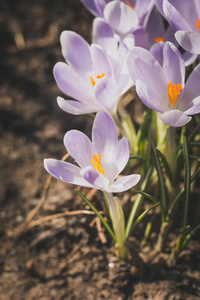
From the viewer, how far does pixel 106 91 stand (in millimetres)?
996

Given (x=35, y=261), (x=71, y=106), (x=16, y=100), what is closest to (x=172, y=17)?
(x=71, y=106)

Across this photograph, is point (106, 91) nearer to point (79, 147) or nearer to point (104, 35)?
point (79, 147)

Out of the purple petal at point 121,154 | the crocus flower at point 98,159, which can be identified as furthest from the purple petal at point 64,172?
the purple petal at point 121,154

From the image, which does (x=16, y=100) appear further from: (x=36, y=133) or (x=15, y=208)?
(x=15, y=208)

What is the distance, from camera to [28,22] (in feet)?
7.58

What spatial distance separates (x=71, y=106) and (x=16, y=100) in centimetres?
109

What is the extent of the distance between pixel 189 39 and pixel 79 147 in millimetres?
428

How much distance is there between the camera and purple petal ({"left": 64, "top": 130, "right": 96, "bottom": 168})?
96cm

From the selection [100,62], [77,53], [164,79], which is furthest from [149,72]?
[77,53]

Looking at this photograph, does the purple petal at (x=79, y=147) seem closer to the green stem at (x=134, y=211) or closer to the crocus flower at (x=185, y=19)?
the green stem at (x=134, y=211)

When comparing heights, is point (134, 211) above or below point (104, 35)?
below

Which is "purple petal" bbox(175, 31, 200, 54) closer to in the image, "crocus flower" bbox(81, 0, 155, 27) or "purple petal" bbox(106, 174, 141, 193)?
"crocus flower" bbox(81, 0, 155, 27)

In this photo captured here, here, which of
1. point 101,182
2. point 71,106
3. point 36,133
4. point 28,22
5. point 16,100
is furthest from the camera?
point 28,22

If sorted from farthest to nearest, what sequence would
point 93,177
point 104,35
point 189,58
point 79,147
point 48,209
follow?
point 48,209, point 104,35, point 189,58, point 79,147, point 93,177
